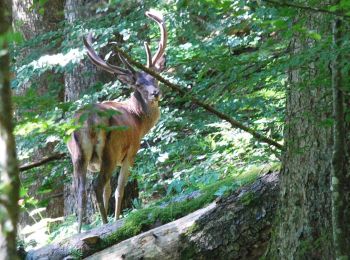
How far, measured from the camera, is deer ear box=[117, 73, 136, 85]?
337 inches

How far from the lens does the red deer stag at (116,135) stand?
7.59m

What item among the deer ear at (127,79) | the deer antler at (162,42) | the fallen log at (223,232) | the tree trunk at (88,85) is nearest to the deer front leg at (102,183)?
the deer ear at (127,79)

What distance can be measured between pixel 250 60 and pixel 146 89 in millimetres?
5047

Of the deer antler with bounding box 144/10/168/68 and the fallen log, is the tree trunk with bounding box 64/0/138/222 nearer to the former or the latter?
the deer antler with bounding box 144/10/168/68

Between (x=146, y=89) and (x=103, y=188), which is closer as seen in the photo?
(x=103, y=188)

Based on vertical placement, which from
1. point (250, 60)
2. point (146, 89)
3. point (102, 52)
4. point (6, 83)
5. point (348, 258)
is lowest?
point (348, 258)

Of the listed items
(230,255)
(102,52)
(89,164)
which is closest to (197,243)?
(230,255)

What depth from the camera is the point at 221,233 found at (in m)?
4.91

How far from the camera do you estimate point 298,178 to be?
4156mm

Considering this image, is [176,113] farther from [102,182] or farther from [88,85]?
[88,85]

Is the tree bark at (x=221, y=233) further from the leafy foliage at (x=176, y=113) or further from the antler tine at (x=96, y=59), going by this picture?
the antler tine at (x=96, y=59)

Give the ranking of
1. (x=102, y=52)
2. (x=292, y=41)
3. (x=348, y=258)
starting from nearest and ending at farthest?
(x=348, y=258) < (x=292, y=41) < (x=102, y=52)

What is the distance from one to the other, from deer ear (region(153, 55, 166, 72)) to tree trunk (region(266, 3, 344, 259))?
4427mm

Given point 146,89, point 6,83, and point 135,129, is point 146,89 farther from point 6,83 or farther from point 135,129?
point 6,83
